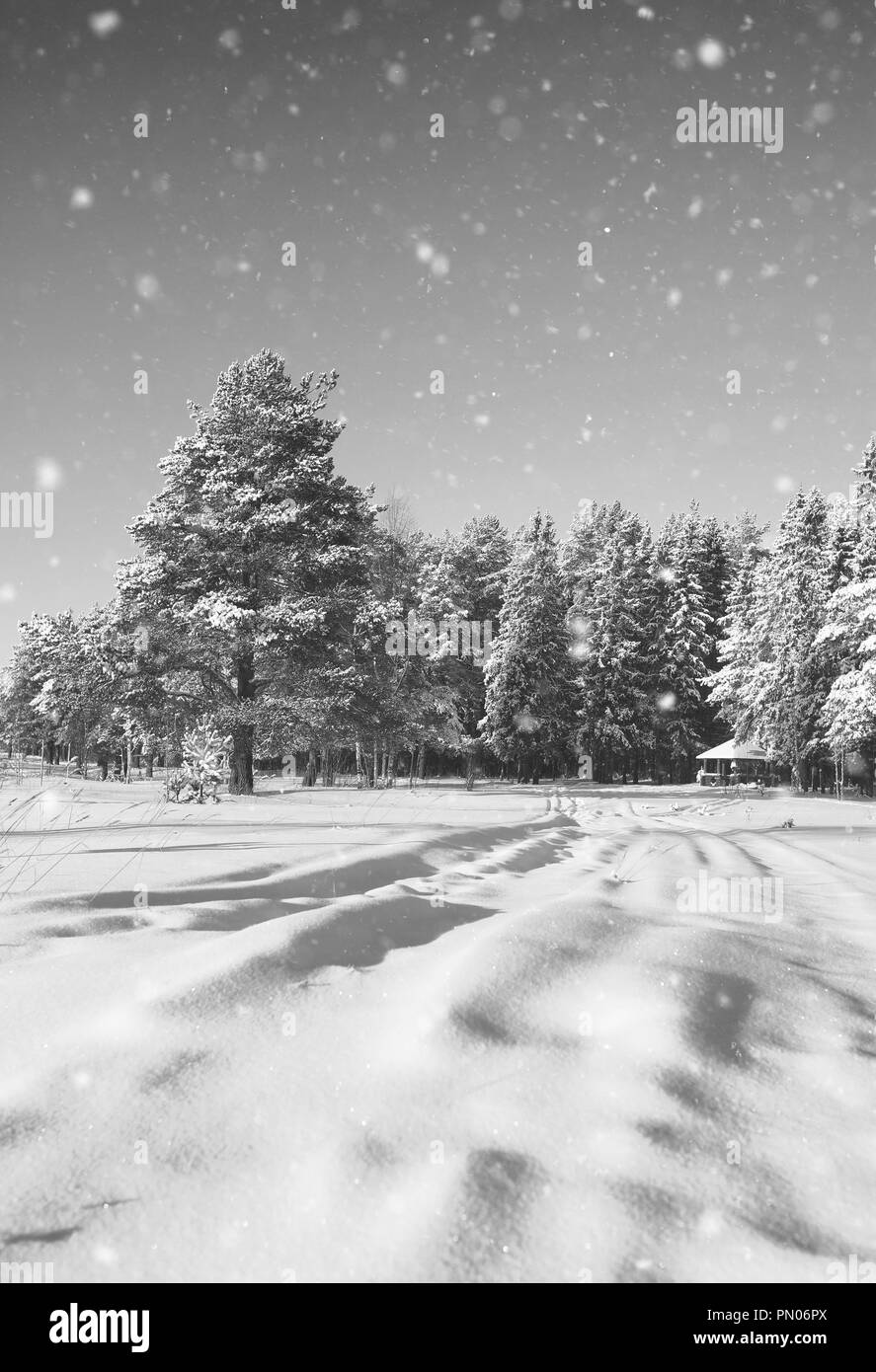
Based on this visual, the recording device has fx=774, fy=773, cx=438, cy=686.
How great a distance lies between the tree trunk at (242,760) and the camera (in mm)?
19062

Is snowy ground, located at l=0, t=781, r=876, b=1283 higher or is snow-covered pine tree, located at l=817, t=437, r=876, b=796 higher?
snow-covered pine tree, located at l=817, t=437, r=876, b=796

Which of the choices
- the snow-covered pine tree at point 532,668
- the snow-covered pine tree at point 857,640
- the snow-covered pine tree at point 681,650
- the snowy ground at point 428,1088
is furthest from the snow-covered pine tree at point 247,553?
the snow-covered pine tree at point 681,650

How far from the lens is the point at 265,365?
2047 cm

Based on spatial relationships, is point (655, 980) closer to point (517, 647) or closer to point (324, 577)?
point (324, 577)

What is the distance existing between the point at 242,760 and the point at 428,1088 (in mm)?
18016

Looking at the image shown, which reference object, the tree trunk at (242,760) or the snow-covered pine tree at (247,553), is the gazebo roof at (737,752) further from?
the tree trunk at (242,760)

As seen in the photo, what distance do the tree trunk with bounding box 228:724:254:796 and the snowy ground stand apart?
14.8 m

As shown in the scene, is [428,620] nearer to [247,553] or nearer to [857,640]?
[247,553]

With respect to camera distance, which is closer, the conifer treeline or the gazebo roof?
the conifer treeline

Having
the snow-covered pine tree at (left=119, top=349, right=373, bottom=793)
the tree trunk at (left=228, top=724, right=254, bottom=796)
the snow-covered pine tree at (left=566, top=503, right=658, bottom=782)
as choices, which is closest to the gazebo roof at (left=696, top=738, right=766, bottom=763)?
the snow-covered pine tree at (left=566, top=503, right=658, bottom=782)

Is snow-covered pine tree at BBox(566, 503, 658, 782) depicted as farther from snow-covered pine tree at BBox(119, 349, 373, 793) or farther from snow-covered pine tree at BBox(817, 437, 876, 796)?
snow-covered pine tree at BBox(119, 349, 373, 793)

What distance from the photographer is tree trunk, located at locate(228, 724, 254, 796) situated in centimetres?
1906

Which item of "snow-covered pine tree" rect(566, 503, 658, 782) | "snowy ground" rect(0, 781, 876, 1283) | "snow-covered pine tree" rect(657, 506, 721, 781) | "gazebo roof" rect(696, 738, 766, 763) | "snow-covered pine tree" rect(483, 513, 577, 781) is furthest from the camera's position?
"snow-covered pine tree" rect(657, 506, 721, 781)

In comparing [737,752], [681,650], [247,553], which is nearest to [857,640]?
[737,752]
